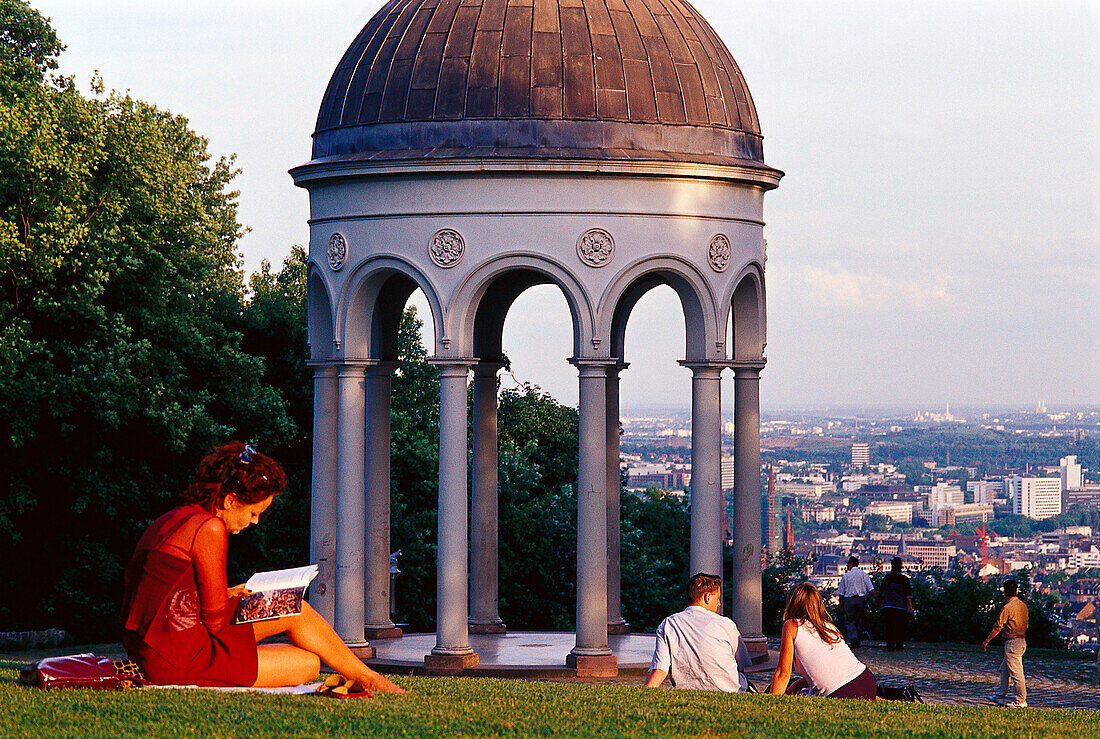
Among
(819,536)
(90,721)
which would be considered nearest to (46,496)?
(90,721)

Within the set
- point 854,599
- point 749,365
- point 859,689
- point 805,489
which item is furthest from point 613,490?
point 805,489

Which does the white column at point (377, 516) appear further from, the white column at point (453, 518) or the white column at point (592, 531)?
the white column at point (592, 531)

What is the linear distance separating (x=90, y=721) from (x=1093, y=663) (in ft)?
69.6

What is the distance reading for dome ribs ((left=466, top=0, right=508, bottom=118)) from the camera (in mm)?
23391

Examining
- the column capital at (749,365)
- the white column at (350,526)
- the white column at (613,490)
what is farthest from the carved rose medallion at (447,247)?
the white column at (613,490)

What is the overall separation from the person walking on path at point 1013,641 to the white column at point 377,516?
33.0ft

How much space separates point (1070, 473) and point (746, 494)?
4921 cm

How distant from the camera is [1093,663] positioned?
2848 cm

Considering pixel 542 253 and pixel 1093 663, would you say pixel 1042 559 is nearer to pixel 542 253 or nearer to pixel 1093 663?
pixel 1093 663

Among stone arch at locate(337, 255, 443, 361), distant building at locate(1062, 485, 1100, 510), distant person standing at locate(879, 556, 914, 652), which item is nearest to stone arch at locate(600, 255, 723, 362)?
stone arch at locate(337, 255, 443, 361)

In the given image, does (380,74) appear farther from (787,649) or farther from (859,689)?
(859,689)

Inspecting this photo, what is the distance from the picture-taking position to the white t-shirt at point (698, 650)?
14.4m

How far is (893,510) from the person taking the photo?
2820 inches

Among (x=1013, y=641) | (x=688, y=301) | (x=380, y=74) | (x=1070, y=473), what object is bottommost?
(x=1013, y=641)
